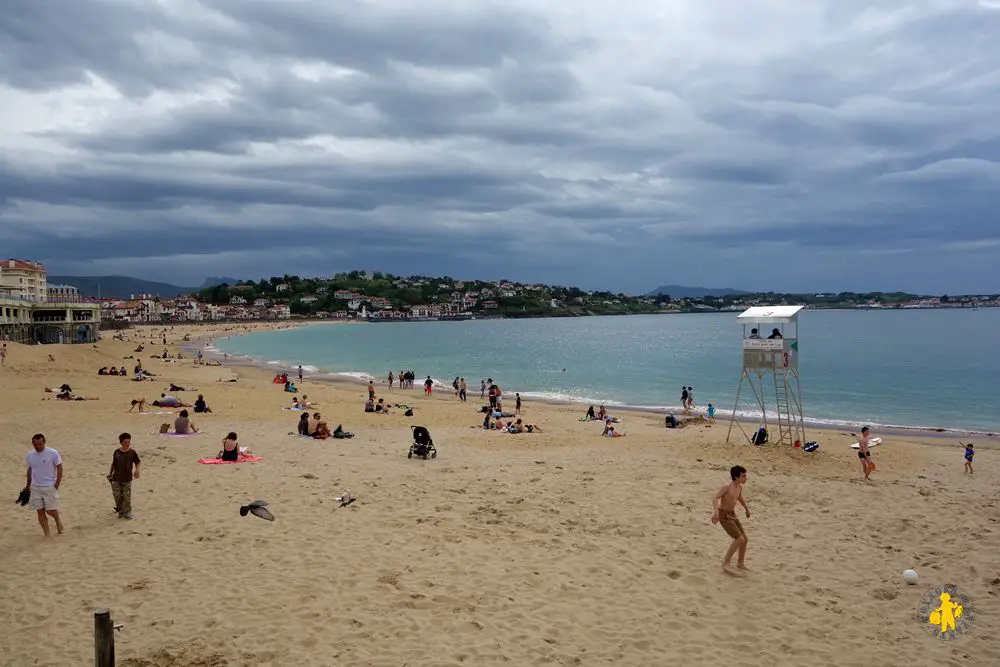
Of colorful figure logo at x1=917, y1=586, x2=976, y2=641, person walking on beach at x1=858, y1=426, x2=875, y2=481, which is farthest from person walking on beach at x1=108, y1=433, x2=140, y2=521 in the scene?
person walking on beach at x1=858, y1=426, x2=875, y2=481

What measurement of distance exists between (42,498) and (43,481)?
22cm

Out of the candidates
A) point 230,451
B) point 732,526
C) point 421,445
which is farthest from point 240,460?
point 732,526

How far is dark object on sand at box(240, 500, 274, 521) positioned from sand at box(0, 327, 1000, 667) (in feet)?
0.38

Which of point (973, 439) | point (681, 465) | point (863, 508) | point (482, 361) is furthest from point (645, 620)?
point (482, 361)

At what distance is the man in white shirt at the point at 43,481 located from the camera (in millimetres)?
7809

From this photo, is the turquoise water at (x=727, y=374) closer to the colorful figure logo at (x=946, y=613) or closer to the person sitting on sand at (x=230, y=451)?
the colorful figure logo at (x=946, y=613)

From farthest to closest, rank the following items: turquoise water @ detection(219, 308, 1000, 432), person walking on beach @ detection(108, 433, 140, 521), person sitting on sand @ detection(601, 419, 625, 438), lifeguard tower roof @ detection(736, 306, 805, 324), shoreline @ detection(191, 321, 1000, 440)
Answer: turquoise water @ detection(219, 308, 1000, 432), shoreline @ detection(191, 321, 1000, 440), person sitting on sand @ detection(601, 419, 625, 438), lifeguard tower roof @ detection(736, 306, 805, 324), person walking on beach @ detection(108, 433, 140, 521)

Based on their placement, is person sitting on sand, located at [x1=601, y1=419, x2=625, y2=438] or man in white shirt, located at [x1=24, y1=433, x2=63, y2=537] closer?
man in white shirt, located at [x1=24, y1=433, x2=63, y2=537]

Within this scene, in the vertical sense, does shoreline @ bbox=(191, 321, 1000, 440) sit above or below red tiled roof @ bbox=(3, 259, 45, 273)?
below

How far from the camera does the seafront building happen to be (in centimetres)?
5538

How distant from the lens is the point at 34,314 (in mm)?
62156

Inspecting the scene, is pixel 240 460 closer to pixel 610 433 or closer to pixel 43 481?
pixel 43 481

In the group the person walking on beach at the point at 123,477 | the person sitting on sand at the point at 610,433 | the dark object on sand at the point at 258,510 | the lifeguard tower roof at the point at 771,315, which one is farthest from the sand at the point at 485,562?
the person sitting on sand at the point at 610,433

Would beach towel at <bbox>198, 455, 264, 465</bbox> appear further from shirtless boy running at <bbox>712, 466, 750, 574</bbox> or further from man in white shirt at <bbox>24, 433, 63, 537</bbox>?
shirtless boy running at <bbox>712, 466, 750, 574</bbox>
